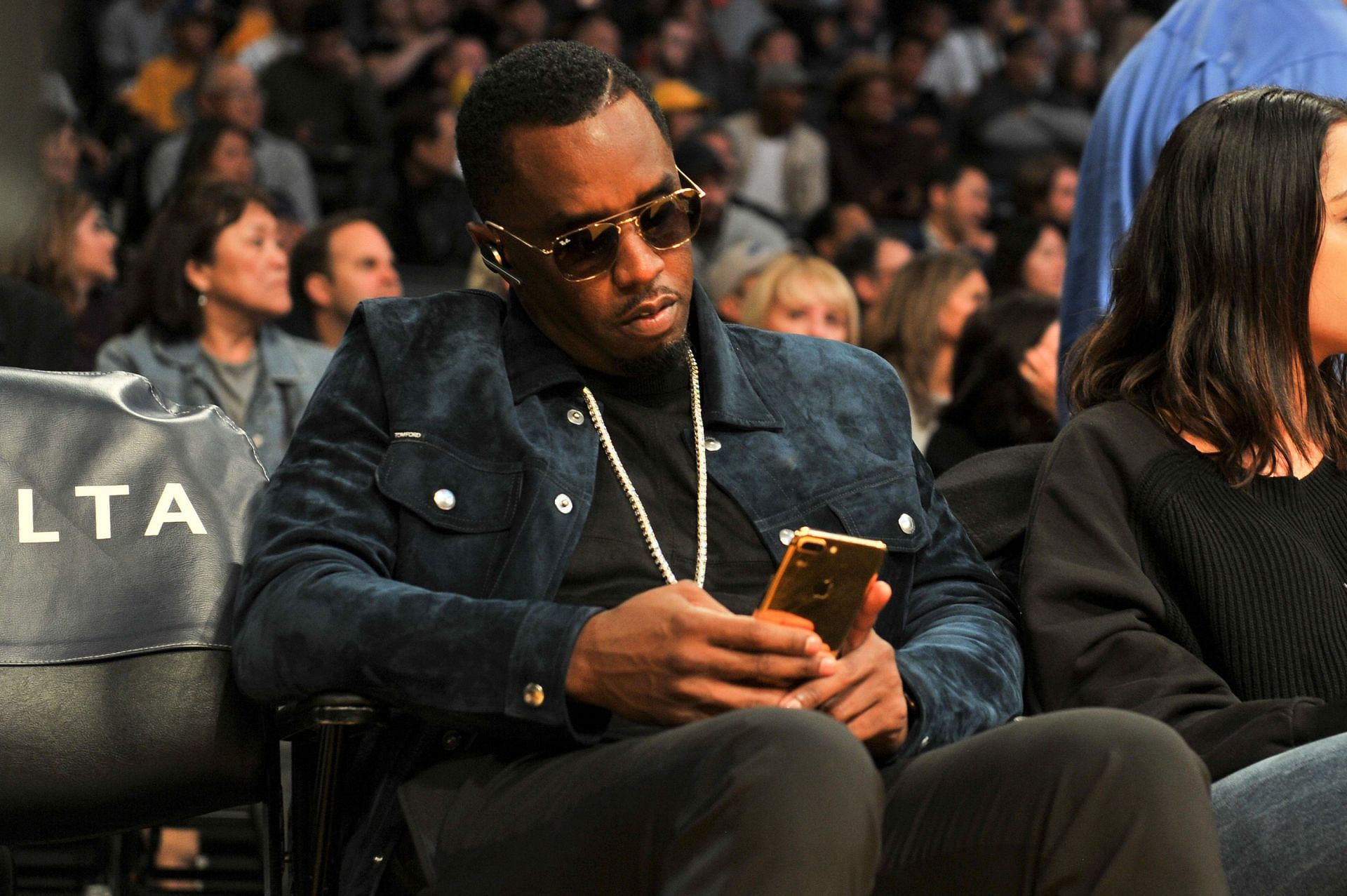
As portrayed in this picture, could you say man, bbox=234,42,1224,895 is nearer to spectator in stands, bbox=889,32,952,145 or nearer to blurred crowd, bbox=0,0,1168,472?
blurred crowd, bbox=0,0,1168,472

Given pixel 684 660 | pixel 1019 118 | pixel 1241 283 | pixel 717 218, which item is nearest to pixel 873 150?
pixel 1019 118

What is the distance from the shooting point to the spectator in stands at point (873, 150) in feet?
36.1

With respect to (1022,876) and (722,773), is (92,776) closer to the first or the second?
(722,773)

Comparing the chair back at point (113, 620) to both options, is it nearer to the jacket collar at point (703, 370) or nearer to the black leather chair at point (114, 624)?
the black leather chair at point (114, 624)

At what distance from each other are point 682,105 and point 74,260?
4.61 m

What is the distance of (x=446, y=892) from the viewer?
1.92 meters

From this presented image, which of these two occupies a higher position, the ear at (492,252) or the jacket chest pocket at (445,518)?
the ear at (492,252)

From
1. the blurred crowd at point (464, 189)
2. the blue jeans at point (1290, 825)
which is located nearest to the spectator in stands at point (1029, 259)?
the blurred crowd at point (464, 189)

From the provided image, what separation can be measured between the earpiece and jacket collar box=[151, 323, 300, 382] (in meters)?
3.24

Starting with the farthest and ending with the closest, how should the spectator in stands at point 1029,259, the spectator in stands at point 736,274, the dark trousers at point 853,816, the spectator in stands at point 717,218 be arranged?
the spectator in stands at point 717,218 < the spectator in stands at point 1029,259 < the spectator in stands at point 736,274 < the dark trousers at point 853,816

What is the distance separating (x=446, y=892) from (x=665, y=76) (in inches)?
388

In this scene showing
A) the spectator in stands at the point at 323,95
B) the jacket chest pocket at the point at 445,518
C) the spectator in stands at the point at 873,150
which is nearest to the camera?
the jacket chest pocket at the point at 445,518

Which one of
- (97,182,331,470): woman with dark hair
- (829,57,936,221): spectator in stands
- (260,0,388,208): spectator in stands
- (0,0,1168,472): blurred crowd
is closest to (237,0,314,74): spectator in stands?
(0,0,1168,472): blurred crowd

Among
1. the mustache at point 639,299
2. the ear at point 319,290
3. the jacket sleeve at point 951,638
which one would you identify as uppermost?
the mustache at point 639,299
